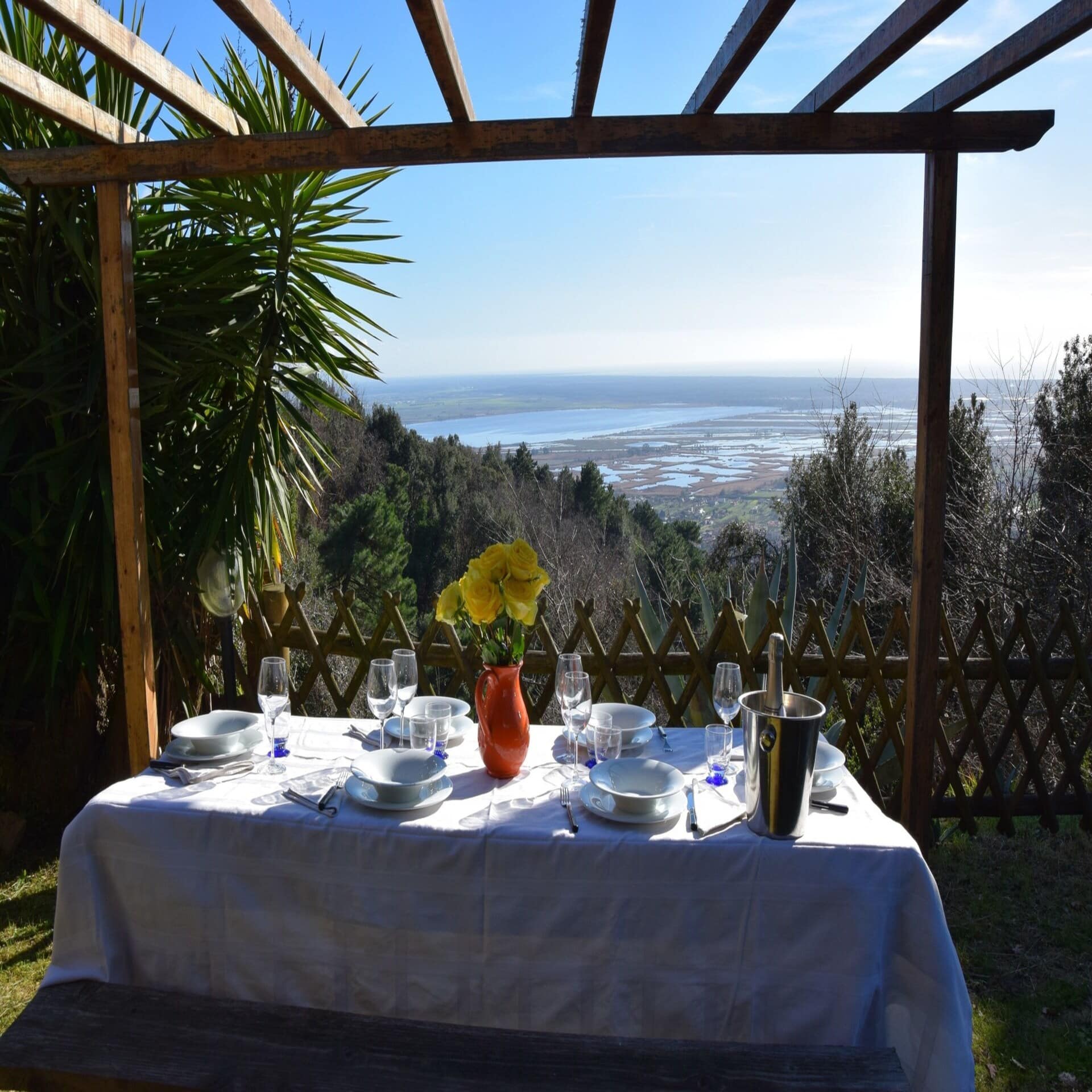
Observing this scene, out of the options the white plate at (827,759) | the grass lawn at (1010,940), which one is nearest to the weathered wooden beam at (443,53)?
the white plate at (827,759)

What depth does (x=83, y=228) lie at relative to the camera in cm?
290

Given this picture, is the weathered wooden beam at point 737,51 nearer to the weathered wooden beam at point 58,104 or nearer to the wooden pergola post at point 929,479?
the wooden pergola post at point 929,479

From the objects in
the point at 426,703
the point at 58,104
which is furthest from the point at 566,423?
the point at 426,703

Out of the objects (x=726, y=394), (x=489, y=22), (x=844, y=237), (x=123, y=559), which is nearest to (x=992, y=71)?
(x=489, y=22)

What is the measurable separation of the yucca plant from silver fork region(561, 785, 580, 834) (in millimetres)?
1803

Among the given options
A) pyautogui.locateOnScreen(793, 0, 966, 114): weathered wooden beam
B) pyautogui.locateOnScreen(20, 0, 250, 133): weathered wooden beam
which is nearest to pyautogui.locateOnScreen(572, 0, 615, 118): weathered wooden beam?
pyautogui.locateOnScreen(793, 0, 966, 114): weathered wooden beam

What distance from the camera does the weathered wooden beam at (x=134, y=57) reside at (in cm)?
170

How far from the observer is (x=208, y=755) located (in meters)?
1.88

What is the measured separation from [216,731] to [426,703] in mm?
493

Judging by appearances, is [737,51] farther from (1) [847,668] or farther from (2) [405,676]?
(1) [847,668]

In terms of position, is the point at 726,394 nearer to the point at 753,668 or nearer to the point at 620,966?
the point at 753,668

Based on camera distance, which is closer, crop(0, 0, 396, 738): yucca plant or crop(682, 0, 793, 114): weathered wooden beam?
crop(682, 0, 793, 114): weathered wooden beam

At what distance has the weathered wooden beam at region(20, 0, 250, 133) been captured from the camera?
1.70 m

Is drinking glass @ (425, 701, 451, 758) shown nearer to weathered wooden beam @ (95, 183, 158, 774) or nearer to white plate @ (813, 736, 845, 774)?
white plate @ (813, 736, 845, 774)
